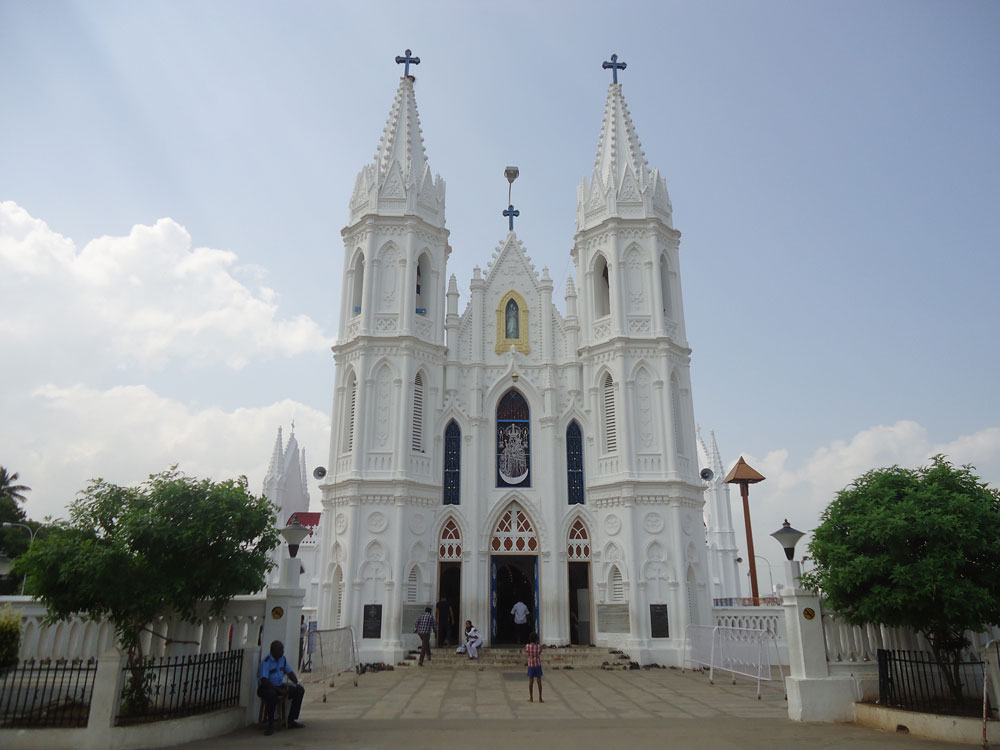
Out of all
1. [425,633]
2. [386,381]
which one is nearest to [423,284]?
[386,381]

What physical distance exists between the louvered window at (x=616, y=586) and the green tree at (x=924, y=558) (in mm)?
11461

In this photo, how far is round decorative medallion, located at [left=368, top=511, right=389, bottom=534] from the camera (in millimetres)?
23297

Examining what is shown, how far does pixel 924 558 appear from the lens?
37.0ft

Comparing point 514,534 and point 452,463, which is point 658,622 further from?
point 452,463

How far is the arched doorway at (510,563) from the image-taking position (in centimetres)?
2458

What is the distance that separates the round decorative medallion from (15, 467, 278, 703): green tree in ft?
37.0

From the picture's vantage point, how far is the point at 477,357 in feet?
88.3

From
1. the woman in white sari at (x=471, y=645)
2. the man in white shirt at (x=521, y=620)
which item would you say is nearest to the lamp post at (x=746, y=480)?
the man in white shirt at (x=521, y=620)

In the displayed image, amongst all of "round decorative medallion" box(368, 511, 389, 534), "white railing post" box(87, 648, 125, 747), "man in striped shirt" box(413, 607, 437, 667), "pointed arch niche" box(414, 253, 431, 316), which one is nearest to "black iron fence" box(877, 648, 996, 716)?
"white railing post" box(87, 648, 125, 747)

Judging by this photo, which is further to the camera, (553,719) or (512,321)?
(512,321)

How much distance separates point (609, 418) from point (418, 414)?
22.4 ft

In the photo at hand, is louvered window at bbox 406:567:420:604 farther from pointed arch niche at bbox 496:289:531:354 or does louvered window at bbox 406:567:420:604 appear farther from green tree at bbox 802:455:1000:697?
green tree at bbox 802:455:1000:697

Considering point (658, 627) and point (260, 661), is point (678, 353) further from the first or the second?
point (260, 661)

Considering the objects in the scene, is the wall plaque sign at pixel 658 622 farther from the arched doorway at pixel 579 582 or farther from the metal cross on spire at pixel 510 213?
the metal cross on spire at pixel 510 213
